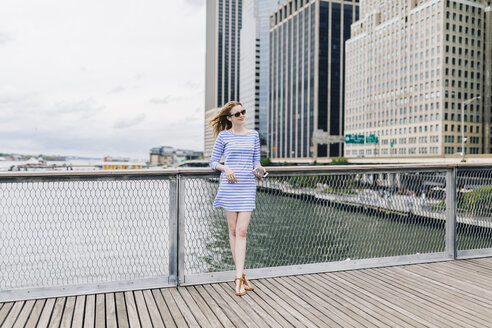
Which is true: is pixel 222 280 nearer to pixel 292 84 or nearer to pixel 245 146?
pixel 245 146

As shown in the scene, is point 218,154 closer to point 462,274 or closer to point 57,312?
point 57,312

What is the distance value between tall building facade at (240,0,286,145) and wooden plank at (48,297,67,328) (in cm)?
14465

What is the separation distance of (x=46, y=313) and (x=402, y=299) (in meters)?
3.20

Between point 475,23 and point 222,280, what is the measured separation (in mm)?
105015

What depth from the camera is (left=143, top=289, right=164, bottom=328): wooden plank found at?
315cm

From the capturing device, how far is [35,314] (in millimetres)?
3332

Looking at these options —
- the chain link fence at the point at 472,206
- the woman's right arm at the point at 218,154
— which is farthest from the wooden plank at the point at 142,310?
the chain link fence at the point at 472,206

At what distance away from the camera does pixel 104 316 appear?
328 cm

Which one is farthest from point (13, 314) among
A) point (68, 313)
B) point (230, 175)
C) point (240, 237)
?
point (230, 175)

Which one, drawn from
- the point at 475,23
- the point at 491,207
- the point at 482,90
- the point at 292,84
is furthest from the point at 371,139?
the point at 491,207

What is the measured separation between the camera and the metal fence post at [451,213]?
5.28 m

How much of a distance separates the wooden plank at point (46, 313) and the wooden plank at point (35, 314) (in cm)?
3

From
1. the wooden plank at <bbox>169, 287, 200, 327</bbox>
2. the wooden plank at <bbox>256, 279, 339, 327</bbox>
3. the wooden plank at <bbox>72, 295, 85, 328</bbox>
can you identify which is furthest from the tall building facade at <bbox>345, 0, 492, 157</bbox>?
the wooden plank at <bbox>72, 295, 85, 328</bbox>

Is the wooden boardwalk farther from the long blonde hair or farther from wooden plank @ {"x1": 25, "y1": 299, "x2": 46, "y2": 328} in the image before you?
the long blonde hair
